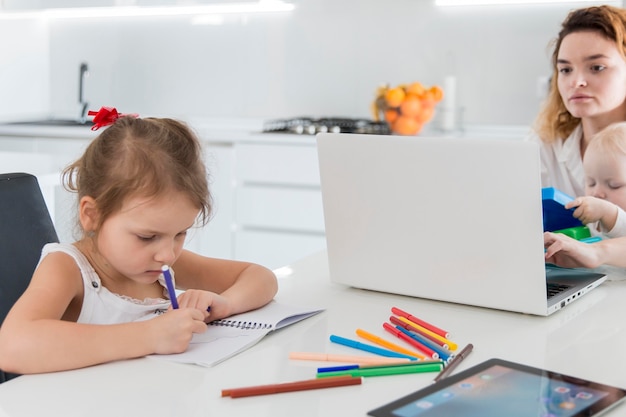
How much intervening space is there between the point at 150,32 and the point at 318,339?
3541 millimetres

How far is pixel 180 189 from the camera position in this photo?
1.20m

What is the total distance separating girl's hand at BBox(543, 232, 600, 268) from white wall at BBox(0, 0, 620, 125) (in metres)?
2.34

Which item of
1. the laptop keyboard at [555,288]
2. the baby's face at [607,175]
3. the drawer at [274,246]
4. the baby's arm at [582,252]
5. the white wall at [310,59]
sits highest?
the white wall at [310,59]

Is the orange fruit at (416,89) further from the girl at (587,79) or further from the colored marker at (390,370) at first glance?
the colored marker at (390,370)

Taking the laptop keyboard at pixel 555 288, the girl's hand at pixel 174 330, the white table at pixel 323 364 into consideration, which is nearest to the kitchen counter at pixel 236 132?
the laptop keyboard at pixel 555 288

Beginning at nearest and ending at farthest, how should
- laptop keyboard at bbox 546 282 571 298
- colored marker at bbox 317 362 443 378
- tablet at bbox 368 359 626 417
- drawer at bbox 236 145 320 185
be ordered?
tablet at bbox 368 359 626 417 < colored marker at bbox 317 362 443 378 < laptop keyboard at bbox 546 282 571 298 < drawer at bbox 236 145 320 185

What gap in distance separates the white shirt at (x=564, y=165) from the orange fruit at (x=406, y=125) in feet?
4.43

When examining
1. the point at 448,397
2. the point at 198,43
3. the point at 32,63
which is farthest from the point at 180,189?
the point at 32,63

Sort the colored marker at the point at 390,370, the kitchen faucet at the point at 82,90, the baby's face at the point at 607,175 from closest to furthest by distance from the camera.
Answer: the colored marker at the point at 390,370, the baby's face at the point at 607,175, the kitchen faucet at the point at 82,90

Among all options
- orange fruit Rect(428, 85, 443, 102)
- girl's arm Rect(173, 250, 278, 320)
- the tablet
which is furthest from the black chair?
orange fruit Rect(428, 85, 443, 102)

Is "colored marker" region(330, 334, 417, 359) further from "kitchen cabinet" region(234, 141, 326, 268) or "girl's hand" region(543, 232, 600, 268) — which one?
"kitchen cabinet" region(234, 141, 326, 268)

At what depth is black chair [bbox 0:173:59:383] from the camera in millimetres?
1270

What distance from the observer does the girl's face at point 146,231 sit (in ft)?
3.82

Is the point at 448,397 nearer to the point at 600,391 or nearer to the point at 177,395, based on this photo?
the point at 600,391
